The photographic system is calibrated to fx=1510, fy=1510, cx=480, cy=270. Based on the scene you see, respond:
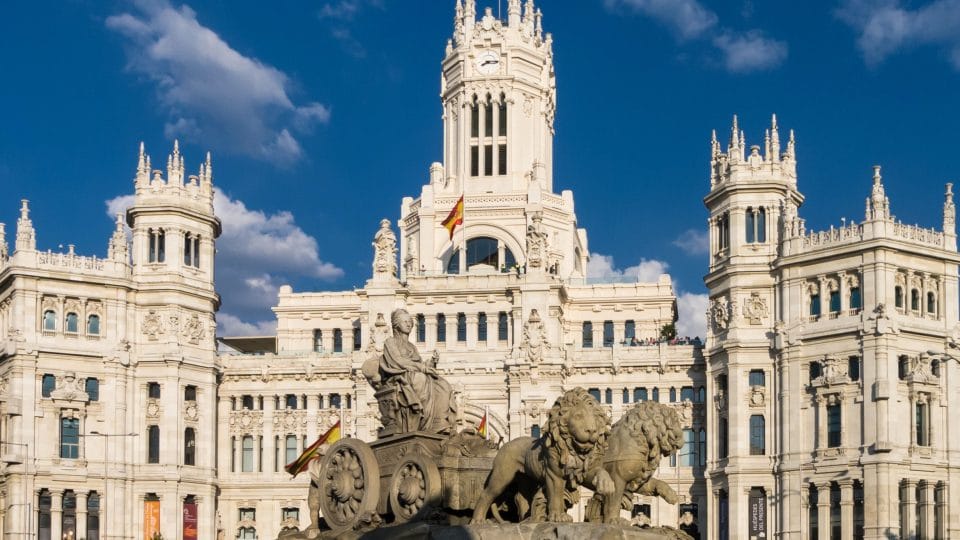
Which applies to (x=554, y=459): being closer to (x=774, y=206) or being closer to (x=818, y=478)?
(x=818, y=478)

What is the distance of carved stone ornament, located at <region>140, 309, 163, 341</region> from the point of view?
88250 mm

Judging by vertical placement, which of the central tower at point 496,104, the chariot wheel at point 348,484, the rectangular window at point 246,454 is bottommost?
the rectangular window at point 246,454

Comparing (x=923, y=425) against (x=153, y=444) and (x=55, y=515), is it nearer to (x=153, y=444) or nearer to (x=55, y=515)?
(x=153, y=444)

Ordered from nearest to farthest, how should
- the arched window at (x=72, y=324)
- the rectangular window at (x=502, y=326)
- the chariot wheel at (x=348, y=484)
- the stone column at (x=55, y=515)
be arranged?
the chariot wheel at (x=348, y=484) < the stone column at (x=55, y=515) < the arched window at (x=72, y=324) < the rectangular window at (x=502, y=326)

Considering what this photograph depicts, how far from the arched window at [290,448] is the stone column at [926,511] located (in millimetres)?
36335

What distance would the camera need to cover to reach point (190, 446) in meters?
88.1

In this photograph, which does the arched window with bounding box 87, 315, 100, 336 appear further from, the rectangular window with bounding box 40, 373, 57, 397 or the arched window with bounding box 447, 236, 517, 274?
the arched window with bounding box 447, 236, 517, 274

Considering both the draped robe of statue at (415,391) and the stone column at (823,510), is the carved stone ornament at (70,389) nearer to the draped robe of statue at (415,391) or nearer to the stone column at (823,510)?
the stone column at (823,510)

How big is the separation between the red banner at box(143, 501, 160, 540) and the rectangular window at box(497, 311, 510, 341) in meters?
22.0

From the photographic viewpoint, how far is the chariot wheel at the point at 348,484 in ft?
96.9

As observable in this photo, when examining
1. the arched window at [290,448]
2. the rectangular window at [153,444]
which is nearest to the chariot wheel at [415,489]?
the rectangular window at [153,444]

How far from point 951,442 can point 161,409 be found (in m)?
43.9

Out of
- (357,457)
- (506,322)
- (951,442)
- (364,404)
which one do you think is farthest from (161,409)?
(357,457)

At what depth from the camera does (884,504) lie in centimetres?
7650
